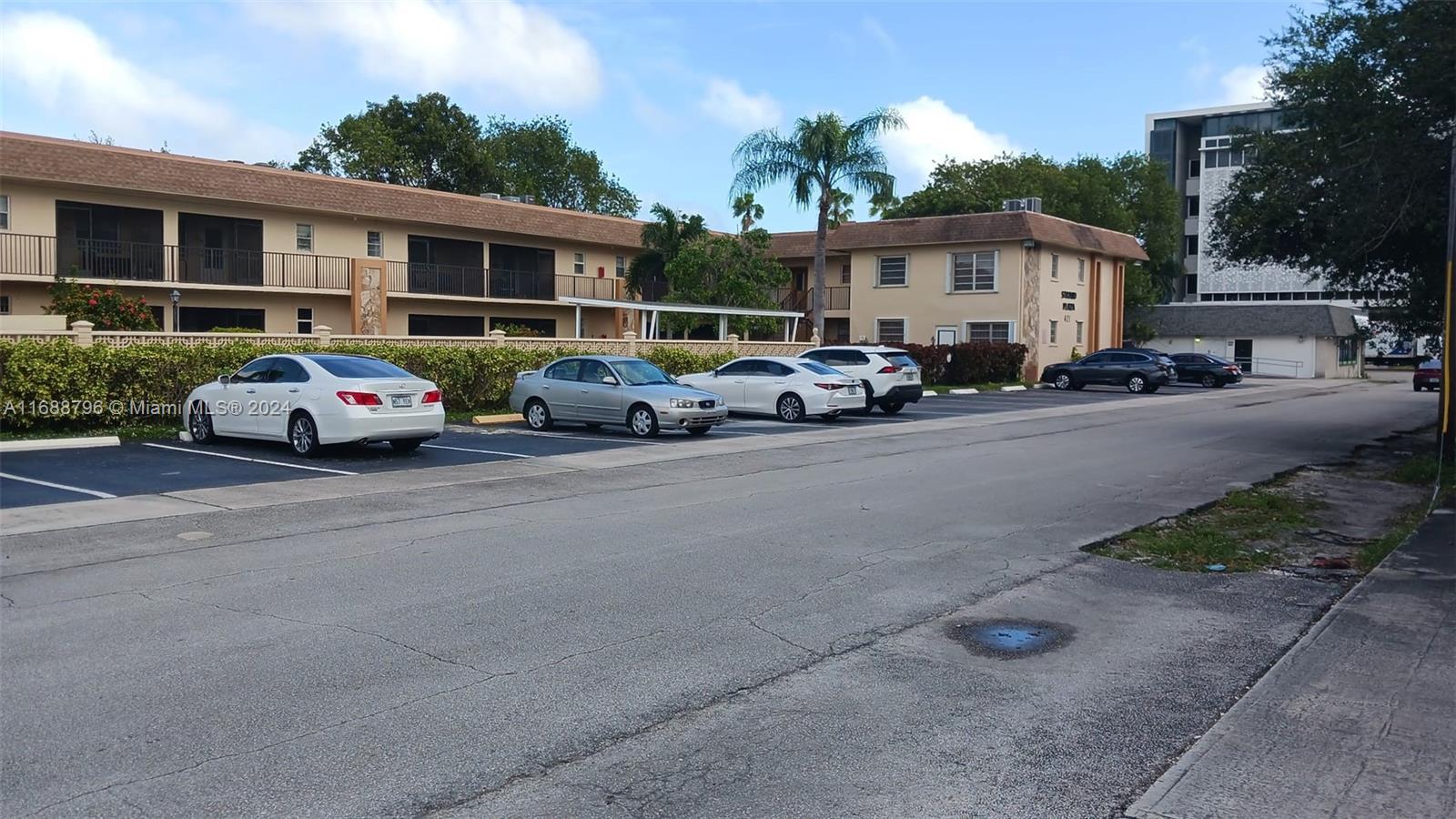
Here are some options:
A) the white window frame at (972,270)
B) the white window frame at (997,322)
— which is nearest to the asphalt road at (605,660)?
the white window frame at (997,322)

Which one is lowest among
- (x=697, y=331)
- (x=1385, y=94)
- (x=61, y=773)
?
(x=61, y=773)

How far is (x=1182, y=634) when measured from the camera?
308 inches

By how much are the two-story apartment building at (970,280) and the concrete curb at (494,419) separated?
28431 millimetres

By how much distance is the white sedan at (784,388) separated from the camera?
985 inches

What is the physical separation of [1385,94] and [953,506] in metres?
11.3

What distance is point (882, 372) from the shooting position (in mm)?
28188

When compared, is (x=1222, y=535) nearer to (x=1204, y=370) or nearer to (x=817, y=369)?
(x=817, y=369)

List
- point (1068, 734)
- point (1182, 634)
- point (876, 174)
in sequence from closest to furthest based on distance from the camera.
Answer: point (1068, 734), point (1182, 634), point (876, 174)

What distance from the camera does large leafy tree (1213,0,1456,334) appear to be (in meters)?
17.6

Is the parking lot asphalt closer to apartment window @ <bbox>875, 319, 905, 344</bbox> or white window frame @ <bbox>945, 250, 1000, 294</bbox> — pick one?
white window frame @ <bbox>945, 250, 1000, 294</bbox>

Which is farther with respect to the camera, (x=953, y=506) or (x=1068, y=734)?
(x=953, y=506)

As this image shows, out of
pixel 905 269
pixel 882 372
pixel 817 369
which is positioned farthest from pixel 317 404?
pixel 905 269

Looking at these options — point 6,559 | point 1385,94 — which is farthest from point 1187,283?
point 6,559

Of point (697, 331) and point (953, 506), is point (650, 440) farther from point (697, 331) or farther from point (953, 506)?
point (697, 331)
